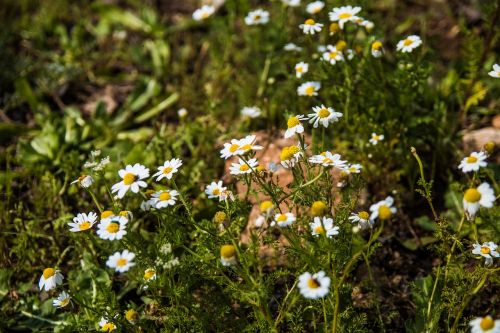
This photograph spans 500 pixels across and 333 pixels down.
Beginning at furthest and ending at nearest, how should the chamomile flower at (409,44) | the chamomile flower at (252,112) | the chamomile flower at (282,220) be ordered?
the chamomile flower at (252,112), the chamomile flower at (409,44), the chamomile flower at (282,220)

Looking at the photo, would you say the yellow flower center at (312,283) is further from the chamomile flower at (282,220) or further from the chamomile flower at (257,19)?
the chamomile flower at (257,19)

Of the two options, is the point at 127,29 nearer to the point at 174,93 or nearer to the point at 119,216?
the point at 174,93

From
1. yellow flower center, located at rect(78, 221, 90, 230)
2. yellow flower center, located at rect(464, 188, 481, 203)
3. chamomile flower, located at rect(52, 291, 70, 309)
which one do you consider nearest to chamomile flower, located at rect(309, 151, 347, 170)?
yellow flower center, located at rect(464, 188, 481, 203)

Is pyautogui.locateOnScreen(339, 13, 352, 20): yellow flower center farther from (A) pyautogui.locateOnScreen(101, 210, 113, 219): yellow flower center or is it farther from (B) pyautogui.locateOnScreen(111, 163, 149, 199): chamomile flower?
(A) pyautogui.locateOnScreen(101, 210, 113, 219): yellow flower center

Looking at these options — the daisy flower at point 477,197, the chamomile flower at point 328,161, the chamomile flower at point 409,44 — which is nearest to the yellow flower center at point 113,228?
the chamomile flower at point 328,161

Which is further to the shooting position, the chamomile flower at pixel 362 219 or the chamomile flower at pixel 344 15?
the chamomile flower at pixel 344 15

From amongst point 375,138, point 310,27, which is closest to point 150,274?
point 375,138
